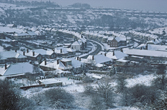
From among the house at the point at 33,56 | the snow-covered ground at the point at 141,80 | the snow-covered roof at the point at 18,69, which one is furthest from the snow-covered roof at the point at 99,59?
the snow-covered roof at the point at 18,69

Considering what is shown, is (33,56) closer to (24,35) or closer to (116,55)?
(116,55)

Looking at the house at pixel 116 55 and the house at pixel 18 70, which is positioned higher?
the house at pixel 18 70

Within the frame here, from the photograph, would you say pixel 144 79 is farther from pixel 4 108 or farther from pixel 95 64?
pixel 4 108

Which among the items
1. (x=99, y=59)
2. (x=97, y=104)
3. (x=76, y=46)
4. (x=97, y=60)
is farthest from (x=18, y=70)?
(x=76, y=46)

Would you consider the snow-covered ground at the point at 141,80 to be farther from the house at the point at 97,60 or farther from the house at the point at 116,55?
the house at the point at 116,55

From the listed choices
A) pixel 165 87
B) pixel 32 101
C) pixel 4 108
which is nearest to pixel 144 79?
pixel 165 87

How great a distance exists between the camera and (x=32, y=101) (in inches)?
667

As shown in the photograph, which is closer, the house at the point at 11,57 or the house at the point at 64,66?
the house at the point at 64,66

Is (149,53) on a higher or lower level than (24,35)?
lower

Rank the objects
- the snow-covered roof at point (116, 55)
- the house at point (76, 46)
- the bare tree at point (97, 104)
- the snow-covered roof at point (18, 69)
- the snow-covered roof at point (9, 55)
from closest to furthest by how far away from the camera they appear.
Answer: the bare tree at point (97, 104), the snow-covered roof at point (18, 69), the snow-covered roof at point (9, 55), the snow-covered roof at point (116, 55), the house at point (76, 46)

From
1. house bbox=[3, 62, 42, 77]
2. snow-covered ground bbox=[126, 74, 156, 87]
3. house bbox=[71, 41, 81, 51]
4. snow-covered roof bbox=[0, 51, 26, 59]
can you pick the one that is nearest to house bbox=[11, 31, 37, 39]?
house bbox=[71, 41, 81, 51]

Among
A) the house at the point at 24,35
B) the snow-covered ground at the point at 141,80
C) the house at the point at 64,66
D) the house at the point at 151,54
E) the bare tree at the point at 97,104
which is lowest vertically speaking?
the house at the point at 151,54

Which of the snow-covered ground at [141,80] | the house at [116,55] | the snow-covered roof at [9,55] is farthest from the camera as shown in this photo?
the house at [116,55]

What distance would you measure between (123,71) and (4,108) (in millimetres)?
19860
